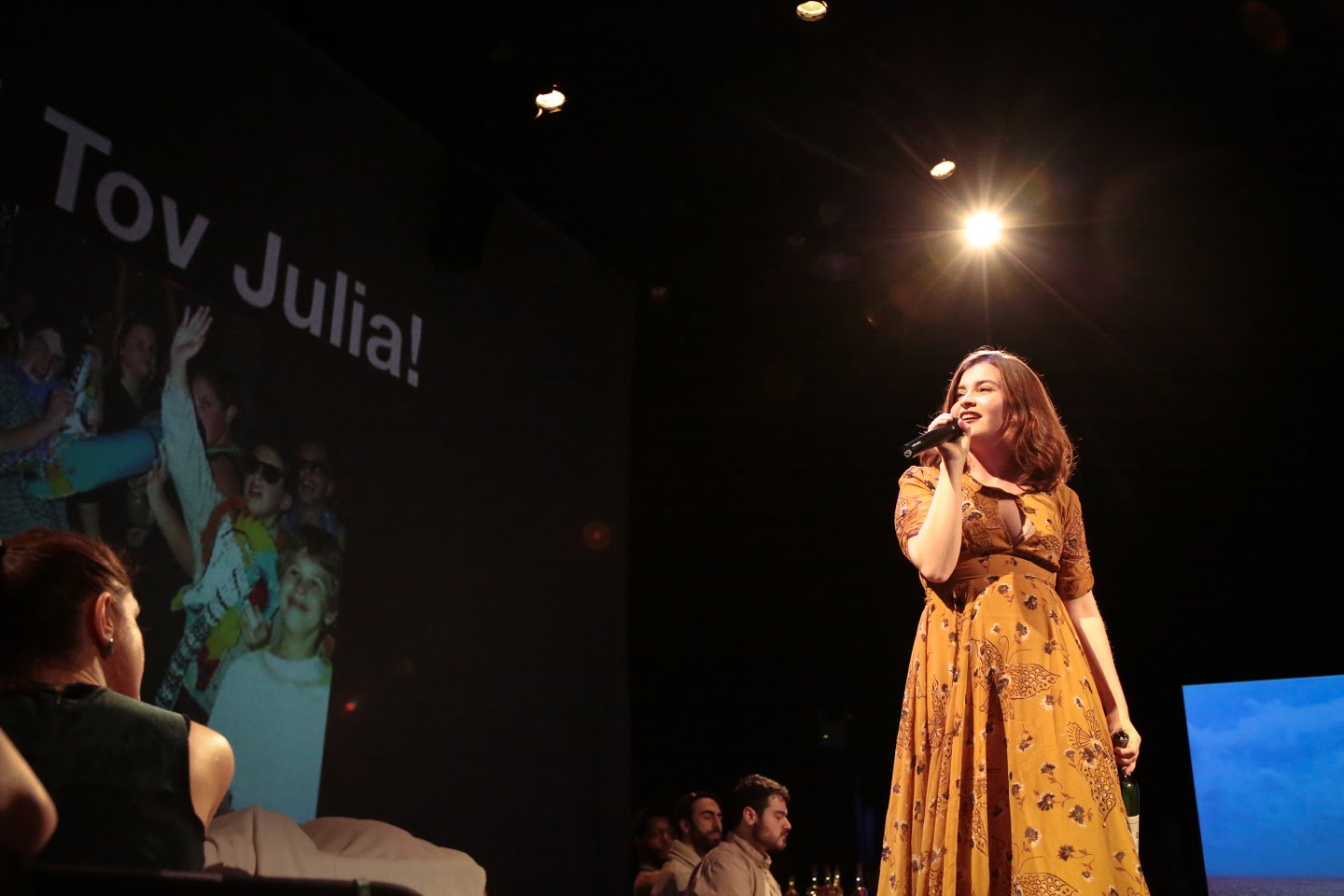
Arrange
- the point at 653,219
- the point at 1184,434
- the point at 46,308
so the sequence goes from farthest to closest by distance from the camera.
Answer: the point at 1184,434
the point at 653,219
the point at 46,308

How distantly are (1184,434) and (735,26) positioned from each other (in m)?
3.85

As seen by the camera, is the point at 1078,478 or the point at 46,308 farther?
the point at 1078,478

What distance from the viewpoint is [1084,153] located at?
5.43 metres

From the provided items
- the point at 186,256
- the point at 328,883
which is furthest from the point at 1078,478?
the point at 328,883

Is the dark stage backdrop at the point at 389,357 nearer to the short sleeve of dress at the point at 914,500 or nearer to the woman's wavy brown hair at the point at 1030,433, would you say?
the short sleeve of dress at the point at 914,500

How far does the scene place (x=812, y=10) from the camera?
15.0ft

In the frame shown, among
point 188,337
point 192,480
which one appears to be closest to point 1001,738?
point 192,480

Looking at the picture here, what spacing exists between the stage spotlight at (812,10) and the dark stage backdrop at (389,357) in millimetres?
1580

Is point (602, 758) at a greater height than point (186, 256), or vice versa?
point (186, 256)

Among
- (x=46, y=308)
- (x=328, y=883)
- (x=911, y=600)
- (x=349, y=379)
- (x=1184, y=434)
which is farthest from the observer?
(x=911, y=600)

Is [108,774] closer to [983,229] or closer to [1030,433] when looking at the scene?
[1030,433]

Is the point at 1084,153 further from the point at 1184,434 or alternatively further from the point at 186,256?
the point at 186,256

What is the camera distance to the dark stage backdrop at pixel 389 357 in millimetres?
3461

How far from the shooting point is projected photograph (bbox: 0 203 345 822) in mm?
3186
